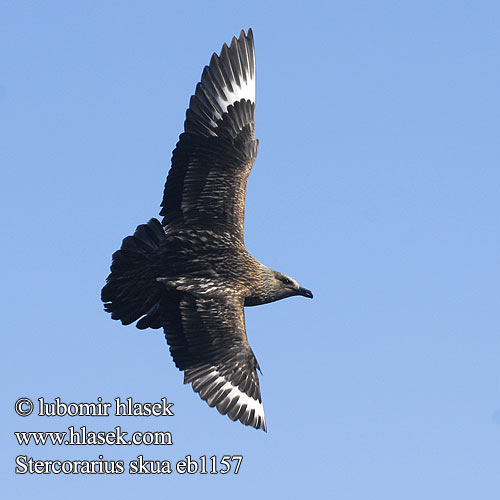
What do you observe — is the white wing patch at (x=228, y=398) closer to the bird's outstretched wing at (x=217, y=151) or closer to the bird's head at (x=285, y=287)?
the bird's head at (x=285, y=287)

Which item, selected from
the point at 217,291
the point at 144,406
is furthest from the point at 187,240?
the point at 144,406

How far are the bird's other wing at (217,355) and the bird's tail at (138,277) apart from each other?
12.5 inches

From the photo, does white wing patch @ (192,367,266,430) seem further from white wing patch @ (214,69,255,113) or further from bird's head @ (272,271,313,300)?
white wing patch @ (214,69,255,113)

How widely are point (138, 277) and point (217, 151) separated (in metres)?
1.85

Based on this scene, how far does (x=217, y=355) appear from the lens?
10.5m

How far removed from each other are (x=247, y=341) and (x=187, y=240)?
1.34 m

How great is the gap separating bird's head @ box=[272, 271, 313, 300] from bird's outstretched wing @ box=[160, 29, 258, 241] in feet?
2.41

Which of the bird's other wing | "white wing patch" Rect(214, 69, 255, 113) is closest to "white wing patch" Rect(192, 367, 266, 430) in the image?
the bird's other wing

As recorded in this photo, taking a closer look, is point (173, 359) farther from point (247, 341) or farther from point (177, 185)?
point (177, 185)

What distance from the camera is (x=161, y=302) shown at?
35.5 ft

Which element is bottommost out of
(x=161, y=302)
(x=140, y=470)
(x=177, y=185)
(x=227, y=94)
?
(x=140, y=470)

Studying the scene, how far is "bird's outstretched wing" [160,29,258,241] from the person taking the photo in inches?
438

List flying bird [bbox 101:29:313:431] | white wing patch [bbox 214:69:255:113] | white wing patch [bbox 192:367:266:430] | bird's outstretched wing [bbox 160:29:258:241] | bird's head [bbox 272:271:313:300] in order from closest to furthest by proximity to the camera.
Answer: white wing patch [bbox 192:367:266:430], flying bird [bbox 101:29:313:431], bird's outstretched wing [bbox 160:29:258:241], bird's head [bbox 272:271:313:300], white wing patch [bbox 214:69:255:113]

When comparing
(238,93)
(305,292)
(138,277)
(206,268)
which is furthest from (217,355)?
(238,93)
